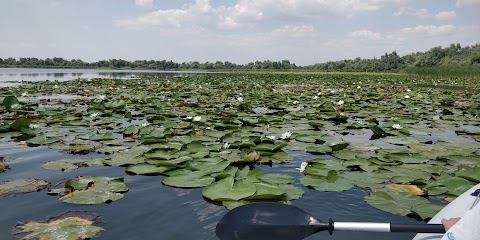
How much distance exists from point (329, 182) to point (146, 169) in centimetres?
155

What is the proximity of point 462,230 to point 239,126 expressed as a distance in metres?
3.62

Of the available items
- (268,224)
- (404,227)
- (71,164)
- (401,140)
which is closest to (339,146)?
(401,140)

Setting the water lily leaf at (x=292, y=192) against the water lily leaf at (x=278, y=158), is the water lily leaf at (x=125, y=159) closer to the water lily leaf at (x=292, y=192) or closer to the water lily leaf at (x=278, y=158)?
the water lily leaf at (x=278, y=158)

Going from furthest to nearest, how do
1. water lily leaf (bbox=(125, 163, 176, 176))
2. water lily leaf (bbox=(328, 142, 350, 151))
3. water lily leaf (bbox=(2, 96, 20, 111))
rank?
water lily leaf (bbox=(2, 96, 20, 111)) < water lily leaf (bbox=(328, 142, 350, 151)) < water lily leaf (bbox=(125, 163, 176, 176))

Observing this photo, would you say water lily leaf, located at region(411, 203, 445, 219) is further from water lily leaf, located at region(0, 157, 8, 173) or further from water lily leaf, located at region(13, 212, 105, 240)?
water lily leaf, located at region(0, 157, 8, 173)

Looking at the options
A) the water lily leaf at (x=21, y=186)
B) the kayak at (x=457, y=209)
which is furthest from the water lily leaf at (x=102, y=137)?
Result: the kayak at (x=457, y=209)

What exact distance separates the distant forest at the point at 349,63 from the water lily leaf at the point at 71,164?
1809 inches

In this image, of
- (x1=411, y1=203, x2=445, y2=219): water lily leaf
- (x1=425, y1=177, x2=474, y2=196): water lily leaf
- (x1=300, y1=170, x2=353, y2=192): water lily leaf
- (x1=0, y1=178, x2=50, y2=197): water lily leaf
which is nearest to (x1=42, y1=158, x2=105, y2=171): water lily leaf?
(x1=0, y1=178, x2=50, y2=197): water lily leaf

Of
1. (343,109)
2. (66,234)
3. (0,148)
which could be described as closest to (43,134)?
(0,148)

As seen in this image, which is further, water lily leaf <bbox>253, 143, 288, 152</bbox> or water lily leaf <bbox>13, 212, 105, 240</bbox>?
water lily leaf <bbox>253, 143, 288, 152</bbox>

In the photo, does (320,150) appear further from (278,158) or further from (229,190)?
(229,190)

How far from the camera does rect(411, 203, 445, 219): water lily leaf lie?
2172 millimetres

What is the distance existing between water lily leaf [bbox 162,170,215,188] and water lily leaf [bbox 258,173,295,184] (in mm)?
425

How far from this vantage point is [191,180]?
279 cm
